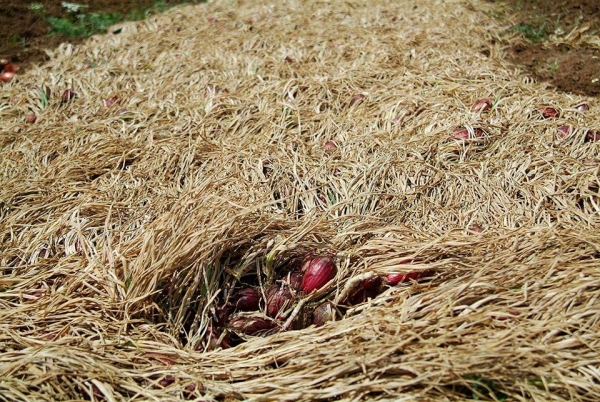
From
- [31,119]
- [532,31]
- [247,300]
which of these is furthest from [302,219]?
[532,31]

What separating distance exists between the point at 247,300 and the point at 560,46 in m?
3.91

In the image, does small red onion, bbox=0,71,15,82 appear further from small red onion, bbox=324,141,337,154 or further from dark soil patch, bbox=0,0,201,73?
small red onion, bbox=324,141,337,154

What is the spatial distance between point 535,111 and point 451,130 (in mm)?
595

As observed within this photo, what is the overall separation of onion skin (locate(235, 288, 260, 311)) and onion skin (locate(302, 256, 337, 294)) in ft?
0.63

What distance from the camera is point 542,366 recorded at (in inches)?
68.9

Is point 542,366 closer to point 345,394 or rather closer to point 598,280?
point 598,280

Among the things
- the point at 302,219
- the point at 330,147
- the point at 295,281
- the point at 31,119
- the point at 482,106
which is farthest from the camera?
the point at 31,119

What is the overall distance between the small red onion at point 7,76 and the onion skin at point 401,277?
148 inches

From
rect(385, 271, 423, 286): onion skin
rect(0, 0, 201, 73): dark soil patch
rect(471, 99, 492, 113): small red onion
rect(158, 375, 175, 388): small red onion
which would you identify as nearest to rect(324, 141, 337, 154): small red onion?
rect(471, 99, 492, 113): small red onion

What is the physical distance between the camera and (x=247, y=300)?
2.28m

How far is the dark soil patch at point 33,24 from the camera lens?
5168 millimetres

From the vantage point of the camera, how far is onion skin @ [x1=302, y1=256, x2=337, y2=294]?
2268 mm

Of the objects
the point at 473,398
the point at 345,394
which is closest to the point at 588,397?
the point at 473,398

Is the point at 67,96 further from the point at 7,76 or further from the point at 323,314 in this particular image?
the point at 323,314
